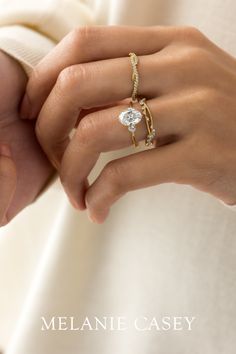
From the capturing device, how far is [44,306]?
774 millimetres

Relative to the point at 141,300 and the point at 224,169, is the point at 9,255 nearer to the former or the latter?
the point at 141,300

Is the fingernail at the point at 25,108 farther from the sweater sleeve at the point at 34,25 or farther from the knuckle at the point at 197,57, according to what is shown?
the knuckle at the point at 197,57

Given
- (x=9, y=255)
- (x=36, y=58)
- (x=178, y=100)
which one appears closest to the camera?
(x=178, y=100)

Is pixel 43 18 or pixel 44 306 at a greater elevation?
pixel 43 18

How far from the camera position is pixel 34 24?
0.70 m

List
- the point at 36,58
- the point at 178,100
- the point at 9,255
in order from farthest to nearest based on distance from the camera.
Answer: the point at 9,255 → the point at 36,58 → the point at 178,100

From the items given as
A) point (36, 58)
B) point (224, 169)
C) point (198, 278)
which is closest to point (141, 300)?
point (198, 278)

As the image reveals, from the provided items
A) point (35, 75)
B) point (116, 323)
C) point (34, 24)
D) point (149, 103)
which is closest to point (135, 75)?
point (149, 103)

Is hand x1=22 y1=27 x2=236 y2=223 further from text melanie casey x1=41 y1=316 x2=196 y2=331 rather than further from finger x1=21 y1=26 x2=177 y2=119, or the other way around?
text melanie casey x1=41 y1=316 x2=196 y2=331

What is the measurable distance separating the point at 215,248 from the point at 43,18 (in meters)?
0.40

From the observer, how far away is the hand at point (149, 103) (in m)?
0.52

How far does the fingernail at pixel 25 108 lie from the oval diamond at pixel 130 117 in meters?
0.15

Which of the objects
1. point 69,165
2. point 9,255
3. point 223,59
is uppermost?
point 223,59

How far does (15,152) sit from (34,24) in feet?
0.63
